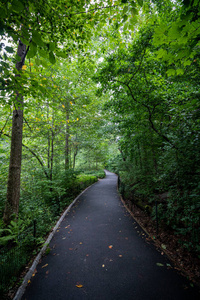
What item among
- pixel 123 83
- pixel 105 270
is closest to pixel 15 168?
pixel 105 270

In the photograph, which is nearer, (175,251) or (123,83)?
(175,251)

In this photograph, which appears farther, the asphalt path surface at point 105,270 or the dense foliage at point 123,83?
the asphalt path surface at point 105,270

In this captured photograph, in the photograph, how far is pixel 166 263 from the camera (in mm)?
3277

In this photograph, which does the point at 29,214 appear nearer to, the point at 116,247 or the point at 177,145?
the point at 116,247

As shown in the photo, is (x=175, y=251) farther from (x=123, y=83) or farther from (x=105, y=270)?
(x=123, y=83)

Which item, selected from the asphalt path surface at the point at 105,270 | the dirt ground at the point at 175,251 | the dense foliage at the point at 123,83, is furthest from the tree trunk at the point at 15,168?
the dirt ground at the point at 175,251

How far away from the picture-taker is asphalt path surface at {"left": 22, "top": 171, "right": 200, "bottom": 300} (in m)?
2.56

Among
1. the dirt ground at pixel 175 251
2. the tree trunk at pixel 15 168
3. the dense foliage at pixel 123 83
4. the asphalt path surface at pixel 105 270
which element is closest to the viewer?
the dense foliage at pixel 123 83

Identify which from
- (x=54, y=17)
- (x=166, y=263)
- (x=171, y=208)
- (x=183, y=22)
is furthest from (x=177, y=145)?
(x=54, y=17)

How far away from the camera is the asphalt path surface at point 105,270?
2559 mm

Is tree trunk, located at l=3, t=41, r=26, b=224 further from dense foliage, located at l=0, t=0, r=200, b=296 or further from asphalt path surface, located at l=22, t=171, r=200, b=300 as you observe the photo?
asphalt path surface, located at l=22, t=171, r=200, b=300

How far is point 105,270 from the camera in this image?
3.16 metres

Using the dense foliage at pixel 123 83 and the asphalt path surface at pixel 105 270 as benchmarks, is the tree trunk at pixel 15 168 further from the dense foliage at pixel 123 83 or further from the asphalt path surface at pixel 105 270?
the asphalt path surface at pixel 105 270

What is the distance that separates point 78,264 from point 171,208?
3231 mm
